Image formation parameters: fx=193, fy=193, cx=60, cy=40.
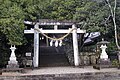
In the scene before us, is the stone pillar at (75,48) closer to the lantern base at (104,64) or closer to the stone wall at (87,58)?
the lantern base at (104,64)

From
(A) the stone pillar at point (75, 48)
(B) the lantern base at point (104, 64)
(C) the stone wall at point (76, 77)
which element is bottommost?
(C) the stone wall at point (76, 77)

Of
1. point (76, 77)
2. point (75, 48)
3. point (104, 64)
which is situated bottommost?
point (76, 77)

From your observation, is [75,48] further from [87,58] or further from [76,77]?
[76,77]

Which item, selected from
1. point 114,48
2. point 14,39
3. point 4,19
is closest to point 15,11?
point 4,19

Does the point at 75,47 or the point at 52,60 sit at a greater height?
the point at 75,47

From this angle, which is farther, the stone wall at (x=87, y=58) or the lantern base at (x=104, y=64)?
the stone wall at (x=87, y=58)

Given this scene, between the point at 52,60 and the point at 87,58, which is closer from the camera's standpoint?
the point at 87,58

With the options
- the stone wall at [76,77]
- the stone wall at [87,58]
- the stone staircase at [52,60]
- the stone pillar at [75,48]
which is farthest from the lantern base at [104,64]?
the stone staircase at [52,60]

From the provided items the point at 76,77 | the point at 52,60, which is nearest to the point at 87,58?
the point at 52,60

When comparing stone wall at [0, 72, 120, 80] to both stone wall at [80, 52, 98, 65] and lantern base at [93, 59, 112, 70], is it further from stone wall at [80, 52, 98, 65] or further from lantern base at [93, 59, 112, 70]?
stone wall at [80, 52, 98, 65]

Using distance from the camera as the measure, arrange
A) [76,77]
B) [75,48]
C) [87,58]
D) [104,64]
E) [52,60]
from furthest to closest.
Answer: [52,60] < [87,58] < [75,48] < [104,64] < [76,77]

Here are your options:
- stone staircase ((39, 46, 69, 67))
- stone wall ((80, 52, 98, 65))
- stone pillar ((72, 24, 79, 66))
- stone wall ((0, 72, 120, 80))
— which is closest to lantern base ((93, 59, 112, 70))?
stone wall ((0, 72, 120, 80))

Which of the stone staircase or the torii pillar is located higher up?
the torii pillar

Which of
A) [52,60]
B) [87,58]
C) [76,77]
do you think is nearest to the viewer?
[76,77]
